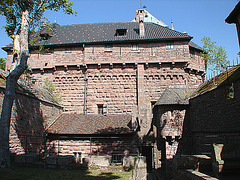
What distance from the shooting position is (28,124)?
42.7ft

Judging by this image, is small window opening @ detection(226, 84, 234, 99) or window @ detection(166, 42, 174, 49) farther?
window @ detection(166, 42, 174, 49)

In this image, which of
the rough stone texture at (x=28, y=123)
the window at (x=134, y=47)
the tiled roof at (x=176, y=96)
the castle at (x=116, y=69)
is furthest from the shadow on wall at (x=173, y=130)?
the rough stone texture at (x=28, y=123)

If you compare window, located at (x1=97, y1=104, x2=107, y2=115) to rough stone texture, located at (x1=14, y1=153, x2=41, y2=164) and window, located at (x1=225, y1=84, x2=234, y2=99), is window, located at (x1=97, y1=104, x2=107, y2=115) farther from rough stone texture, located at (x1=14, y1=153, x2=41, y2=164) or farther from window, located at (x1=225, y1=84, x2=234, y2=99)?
window, located at (x1=225, y1=84, x2=234, y2=99)

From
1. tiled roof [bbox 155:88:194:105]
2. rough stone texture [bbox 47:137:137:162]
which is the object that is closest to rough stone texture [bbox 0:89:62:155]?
rough stone texture [bbox 47:137:137:162]

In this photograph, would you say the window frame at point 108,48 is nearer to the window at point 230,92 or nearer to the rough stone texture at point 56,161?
the rough stone texture at point 56,161

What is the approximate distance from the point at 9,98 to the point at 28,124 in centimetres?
376

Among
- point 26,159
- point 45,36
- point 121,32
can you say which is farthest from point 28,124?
point 121,32

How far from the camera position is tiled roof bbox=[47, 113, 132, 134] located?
1426cm

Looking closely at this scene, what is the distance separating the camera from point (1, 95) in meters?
10.9

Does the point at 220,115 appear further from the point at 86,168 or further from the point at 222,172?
the point at 86,168

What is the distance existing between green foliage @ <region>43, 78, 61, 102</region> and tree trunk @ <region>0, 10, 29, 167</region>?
797 centimetres

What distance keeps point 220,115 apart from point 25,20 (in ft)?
40.8

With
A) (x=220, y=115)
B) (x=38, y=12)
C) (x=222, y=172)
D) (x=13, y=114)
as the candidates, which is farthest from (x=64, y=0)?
(x=222, y=172)

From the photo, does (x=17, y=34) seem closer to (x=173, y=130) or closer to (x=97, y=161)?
(x=97, y=161)
